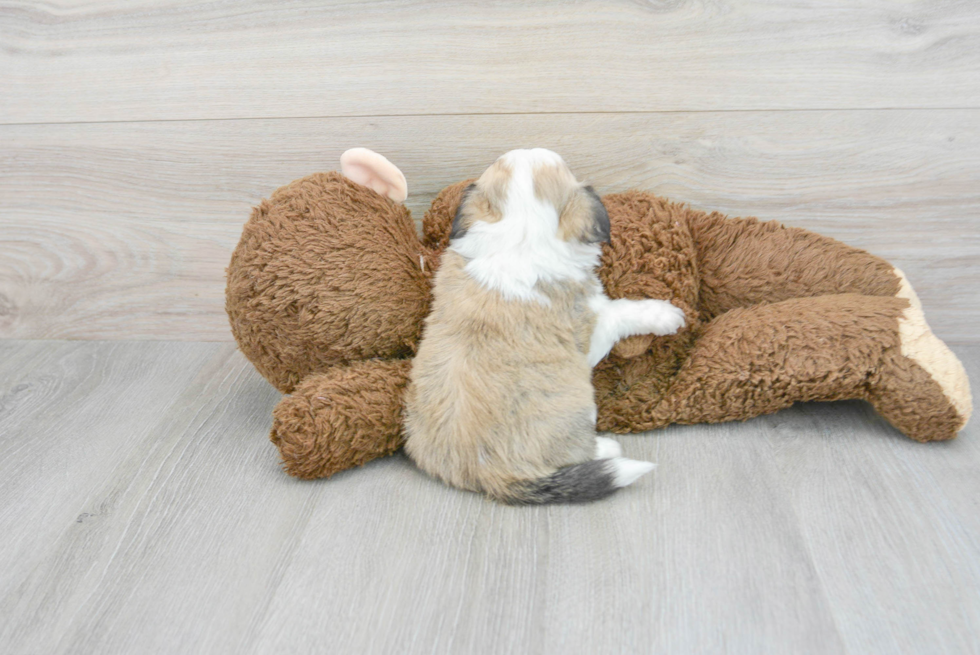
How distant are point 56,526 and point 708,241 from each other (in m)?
1.37

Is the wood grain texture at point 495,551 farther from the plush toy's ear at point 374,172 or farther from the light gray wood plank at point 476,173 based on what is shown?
the plush toy's ear at point 374,172

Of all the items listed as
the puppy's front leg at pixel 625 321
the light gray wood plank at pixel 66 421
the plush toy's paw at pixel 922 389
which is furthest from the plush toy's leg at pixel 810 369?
the light gray wood plank at pixel 66 421

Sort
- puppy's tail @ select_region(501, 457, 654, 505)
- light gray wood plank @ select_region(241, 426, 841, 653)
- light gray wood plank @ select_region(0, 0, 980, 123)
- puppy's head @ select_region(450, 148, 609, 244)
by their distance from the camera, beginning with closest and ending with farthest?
light gray wood plank @ select_region(241, 426, 841, 653) < puppy's tail @ select_region(501, 457, 654, 505) < puppy's head @ select_region(450, 148, 609, 244) < light gray wood plank @ select_region(0, 0, 980, 123)

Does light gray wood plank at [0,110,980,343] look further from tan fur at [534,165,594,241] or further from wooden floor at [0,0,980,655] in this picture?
tan fur at [534,165,594,241]

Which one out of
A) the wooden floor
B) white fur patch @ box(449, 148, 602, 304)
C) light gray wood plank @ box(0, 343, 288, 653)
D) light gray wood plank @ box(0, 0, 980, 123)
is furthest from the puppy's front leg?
light gray wood plank @ box(0, 343, 288, 653)

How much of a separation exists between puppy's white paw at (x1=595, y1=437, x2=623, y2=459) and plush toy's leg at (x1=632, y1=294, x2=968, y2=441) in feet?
0.47

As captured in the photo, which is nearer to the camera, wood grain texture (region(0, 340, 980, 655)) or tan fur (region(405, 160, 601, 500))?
wood grain texture (region(0, 340, 980, 655))

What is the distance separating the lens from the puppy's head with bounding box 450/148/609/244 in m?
1.33

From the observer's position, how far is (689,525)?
1203 mm

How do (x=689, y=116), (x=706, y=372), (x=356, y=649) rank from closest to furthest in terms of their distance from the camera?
(x=356, y=649) → (x=706, y=372) → (x=689, y=116)

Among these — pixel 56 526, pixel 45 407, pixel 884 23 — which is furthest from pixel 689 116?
pixel 45 407

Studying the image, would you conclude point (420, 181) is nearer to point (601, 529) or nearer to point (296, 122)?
point (296, 122)

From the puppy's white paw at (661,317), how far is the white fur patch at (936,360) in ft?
1.37

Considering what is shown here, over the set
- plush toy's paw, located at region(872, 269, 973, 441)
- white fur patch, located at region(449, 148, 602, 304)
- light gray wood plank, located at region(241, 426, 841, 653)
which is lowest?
light gray wood plank, located at region(241, 426, 841, 653)
